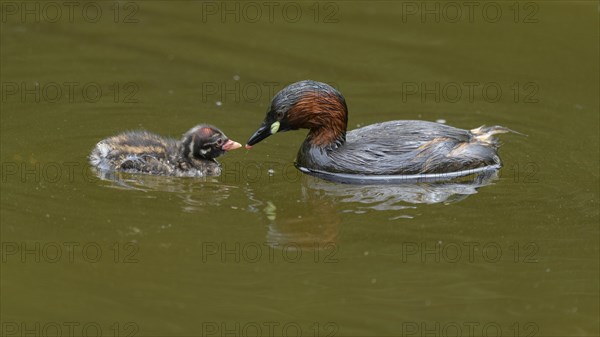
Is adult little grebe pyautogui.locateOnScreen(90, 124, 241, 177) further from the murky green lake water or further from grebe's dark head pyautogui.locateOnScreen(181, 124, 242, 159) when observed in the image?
the murky green lake water

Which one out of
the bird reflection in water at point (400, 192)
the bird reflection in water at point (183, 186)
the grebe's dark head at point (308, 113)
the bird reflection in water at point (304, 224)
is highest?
the grebe's dark head at point (308, 113)

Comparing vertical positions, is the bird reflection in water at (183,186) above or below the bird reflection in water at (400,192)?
above

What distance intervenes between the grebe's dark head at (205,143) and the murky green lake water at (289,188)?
21 centimetres

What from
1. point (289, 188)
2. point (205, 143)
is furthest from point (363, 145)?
point (205, 143)

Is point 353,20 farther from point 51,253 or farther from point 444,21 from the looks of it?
point 51,253

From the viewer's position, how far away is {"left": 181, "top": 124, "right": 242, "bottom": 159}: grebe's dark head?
31.8 ft

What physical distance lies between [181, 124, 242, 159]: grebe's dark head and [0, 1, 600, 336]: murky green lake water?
8.3 inches

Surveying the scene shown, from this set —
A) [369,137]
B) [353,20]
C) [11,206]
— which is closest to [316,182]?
[369,137]

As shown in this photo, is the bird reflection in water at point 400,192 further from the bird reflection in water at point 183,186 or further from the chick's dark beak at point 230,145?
the bird reflection in water at point 183,186

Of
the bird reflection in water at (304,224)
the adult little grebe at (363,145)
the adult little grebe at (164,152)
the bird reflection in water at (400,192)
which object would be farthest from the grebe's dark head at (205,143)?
the bird reflection in water at (304,224)

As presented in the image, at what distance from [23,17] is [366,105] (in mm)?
4513

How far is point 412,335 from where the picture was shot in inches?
282

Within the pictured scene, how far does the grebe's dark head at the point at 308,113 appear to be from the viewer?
32.4 feet

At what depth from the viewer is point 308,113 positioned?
32.7ft
